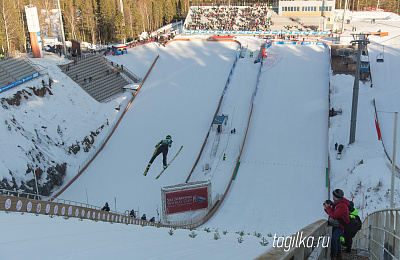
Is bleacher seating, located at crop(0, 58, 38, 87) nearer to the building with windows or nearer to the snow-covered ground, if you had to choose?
the snow-covered ground

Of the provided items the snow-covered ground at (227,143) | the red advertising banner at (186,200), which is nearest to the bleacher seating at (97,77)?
the snow-covered ground at (227,143)

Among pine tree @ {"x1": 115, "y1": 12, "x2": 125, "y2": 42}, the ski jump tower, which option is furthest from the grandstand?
the ski jump tower

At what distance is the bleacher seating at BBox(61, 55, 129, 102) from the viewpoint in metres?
31.0

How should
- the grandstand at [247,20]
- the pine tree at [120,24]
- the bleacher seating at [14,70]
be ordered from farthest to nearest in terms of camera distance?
the grandstand at [247,20]
the pine tree at [120,24]
the bleacher seating at [14,70]

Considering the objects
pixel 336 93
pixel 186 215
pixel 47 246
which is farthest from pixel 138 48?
pixel 47 246

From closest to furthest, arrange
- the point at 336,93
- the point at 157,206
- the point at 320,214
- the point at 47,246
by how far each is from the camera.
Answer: the point at 47,246 < the point at 320,214 < the point at 157,206 < the point at 336,93

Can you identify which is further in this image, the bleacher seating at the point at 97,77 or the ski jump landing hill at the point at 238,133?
the bleacher seating at the point at 97,77

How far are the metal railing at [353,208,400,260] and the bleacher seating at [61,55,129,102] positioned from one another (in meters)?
25.7

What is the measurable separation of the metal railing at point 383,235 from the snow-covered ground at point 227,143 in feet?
5.52

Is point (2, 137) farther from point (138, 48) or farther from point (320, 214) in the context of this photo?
point (138, 48)

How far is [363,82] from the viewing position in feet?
103

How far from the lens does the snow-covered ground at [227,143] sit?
10.3m

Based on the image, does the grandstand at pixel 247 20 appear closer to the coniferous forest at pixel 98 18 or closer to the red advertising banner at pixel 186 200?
the coniferous forest at pixel 98 18

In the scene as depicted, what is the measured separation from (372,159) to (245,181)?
5945 millimetres
